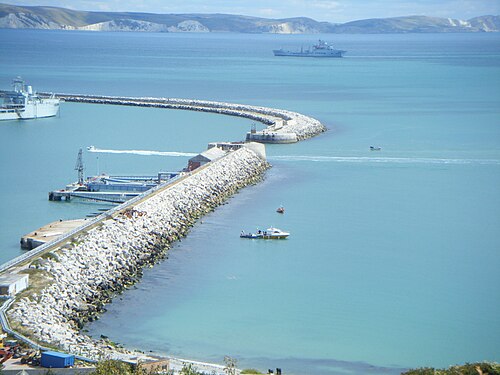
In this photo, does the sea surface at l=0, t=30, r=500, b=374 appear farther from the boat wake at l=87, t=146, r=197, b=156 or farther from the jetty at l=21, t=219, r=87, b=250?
the jetty at l=21, t=219, r=87, b=250

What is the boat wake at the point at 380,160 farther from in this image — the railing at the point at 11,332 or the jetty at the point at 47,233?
the railing at the point at 11,332

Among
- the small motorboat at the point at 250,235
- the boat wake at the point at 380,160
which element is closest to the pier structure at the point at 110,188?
the small motorboat at the point at 250,235

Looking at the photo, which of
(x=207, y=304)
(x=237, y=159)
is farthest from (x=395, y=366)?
(x=237, y=159)

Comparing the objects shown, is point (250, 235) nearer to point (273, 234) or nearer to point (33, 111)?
point (273, 234)

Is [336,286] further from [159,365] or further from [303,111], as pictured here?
[303,111]

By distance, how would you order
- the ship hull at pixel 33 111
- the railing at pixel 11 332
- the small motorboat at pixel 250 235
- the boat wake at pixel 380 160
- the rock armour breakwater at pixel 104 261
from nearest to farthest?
the railing at pixel 11 332 → the rock armour breakwater at pixel 104 261 → the small motorboat at pixel 250 235 → the boat wake at pixel 380 160 → the ship hull at pixel 33 111

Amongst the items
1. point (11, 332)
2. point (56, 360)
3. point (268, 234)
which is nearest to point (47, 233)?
point (268, 234)

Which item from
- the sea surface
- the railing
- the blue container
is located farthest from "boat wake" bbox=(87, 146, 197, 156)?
the blue container
